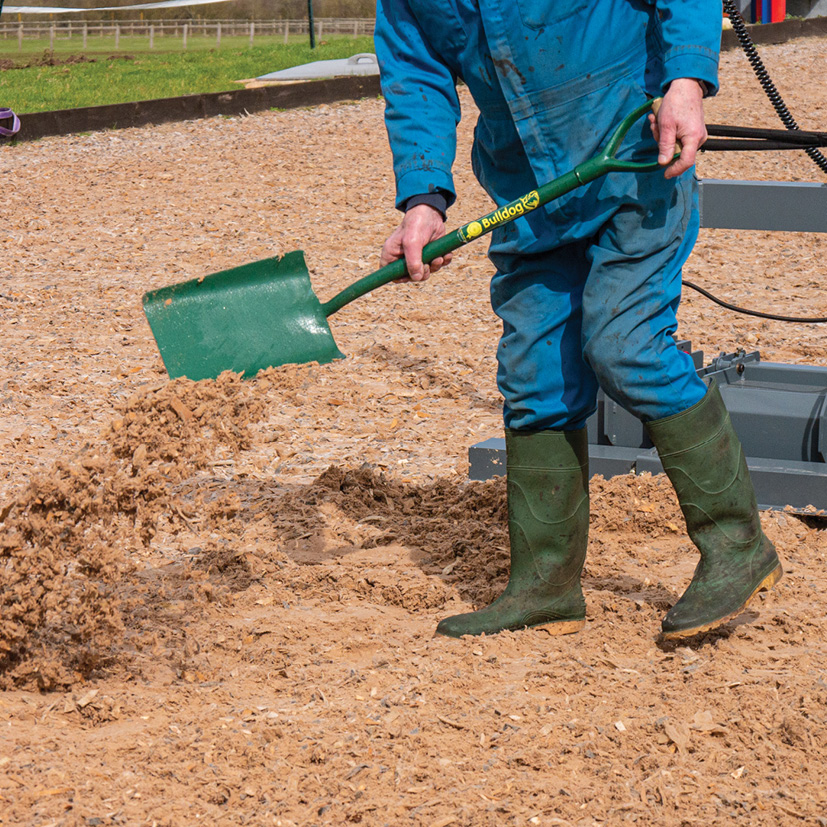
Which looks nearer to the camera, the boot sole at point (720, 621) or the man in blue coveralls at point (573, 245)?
the man in blue coveralls at point (573, 245)

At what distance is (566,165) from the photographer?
2369 millimetres

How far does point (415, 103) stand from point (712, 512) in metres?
1.11

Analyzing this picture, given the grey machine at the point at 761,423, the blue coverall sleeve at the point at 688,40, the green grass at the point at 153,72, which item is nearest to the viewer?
the blue coverall sleeve at the point at 688,40

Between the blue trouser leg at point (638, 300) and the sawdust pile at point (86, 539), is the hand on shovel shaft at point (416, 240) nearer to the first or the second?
the blue trouser leg at point (638, 300)

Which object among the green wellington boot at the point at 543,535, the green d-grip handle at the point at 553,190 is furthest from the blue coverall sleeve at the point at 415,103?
the green wellington boot at the point at 543,535

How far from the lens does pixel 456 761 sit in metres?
2.07

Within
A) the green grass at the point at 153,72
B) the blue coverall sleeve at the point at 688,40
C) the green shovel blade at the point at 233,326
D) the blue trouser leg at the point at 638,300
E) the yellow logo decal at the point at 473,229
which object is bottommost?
the green grass at the point at 153,72

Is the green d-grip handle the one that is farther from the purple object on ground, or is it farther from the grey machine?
the purple object on ground

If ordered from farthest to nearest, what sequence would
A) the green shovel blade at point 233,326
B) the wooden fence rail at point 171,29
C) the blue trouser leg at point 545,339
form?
the wooden fence rail at point 171,29, the green shovel blade at point 233,326, the blue trouser leg at point 545,339

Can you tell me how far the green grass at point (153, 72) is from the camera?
1299 centimetres

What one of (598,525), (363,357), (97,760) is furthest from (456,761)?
(363,357)

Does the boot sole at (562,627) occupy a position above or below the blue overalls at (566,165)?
below

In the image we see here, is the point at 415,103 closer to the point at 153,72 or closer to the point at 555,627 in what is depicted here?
the point at 555,627

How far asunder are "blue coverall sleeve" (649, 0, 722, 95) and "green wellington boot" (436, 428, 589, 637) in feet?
2.69
